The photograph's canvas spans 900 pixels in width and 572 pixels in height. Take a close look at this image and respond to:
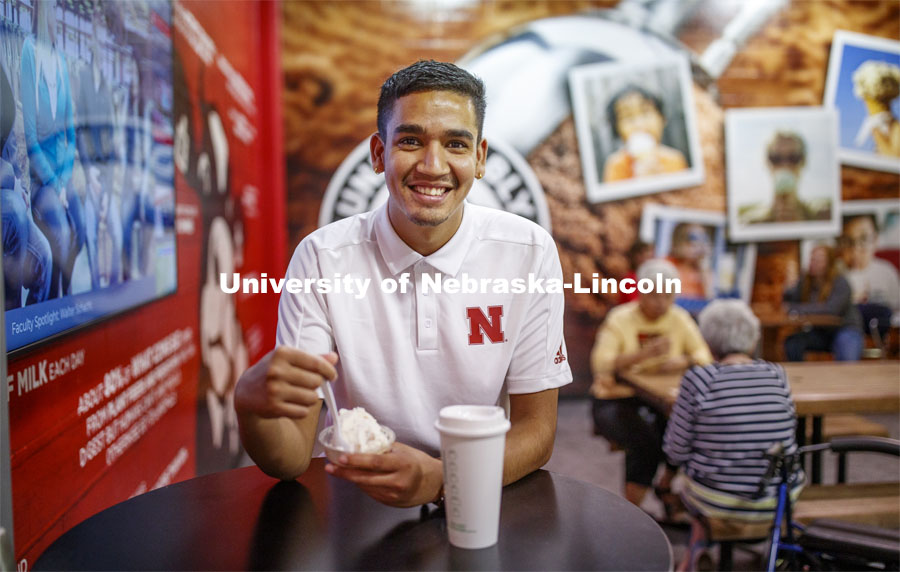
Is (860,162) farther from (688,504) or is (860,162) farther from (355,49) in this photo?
(688,504)

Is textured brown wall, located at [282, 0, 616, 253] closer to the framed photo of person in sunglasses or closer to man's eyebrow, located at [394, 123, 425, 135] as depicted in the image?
the framed photo of person in sunglasses

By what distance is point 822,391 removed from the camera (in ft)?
8.95

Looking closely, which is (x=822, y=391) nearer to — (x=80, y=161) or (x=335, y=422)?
(x=335, y=422)

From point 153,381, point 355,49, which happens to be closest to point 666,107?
point 355,49

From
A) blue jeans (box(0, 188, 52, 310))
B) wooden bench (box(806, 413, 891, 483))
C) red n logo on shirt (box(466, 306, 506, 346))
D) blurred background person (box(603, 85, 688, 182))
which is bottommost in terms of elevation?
wooden bench (box(806, 413, 891, 483))

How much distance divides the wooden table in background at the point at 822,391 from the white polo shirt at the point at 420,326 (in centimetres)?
138

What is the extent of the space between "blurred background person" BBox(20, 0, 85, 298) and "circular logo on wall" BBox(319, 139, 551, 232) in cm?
355

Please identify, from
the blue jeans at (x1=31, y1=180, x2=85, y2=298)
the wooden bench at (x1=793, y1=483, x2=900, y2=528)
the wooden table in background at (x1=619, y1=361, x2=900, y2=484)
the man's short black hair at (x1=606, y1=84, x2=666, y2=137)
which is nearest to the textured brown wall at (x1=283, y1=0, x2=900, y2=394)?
the man's short black hair at (x1=606, y1=84, x2=666, y2=137)

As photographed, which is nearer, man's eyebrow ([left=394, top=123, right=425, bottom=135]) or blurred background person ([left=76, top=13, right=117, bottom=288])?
man's eyebrow ([left=394, top=123, right=425, bottom=135])

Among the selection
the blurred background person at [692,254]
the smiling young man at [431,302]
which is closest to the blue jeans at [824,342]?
the blurred background person at [692,254]

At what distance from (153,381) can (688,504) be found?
1699 millimetres

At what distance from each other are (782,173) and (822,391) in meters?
3.17

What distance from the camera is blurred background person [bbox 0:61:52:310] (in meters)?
1.17

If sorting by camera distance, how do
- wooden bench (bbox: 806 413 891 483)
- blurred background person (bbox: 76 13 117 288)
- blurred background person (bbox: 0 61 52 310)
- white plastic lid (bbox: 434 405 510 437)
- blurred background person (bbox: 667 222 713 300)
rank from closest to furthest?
white plastic lid (bbox: 434 405 510 437) → blurred background person (bbox: 0 61 52 310) → blurred background person (bbox: 76 13 117 288) → wooden bench (bbox: 806 413 891 483) → blurred background person (bbox: 667 222 713 300)
